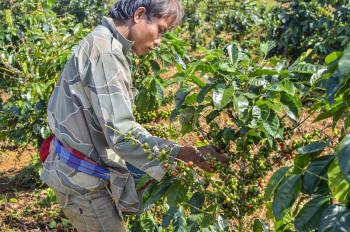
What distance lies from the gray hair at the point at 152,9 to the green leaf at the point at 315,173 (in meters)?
0.95

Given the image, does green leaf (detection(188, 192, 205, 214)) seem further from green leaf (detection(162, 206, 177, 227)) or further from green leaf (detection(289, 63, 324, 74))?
green leaf (detection(289, 63, 324, 74))

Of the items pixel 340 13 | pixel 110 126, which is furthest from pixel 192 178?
pixel 340 13

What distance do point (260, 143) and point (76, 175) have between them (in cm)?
76

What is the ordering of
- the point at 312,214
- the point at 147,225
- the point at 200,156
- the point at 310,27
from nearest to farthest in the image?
the point at 312,214 → the point at 200,156 → the point at 147,225 → the point at 310,27

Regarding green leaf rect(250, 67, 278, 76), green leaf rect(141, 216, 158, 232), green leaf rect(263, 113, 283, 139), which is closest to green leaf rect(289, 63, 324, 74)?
green leaf rect(250, 67, 278, 76)

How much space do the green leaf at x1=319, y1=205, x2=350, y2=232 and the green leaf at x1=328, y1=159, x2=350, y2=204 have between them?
1.0 inches

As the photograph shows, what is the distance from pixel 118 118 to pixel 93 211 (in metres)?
0.53

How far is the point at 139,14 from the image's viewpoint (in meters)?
1.92

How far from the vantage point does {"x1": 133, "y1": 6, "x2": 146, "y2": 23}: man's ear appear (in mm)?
1903

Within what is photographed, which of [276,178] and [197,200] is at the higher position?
[276,178]

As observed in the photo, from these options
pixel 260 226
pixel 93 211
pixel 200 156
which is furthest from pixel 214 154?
pixel 93 211

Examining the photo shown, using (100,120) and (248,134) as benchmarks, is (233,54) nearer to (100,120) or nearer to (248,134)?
(248,134)

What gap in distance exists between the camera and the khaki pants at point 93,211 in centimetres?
209

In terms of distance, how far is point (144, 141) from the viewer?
1.75 m
